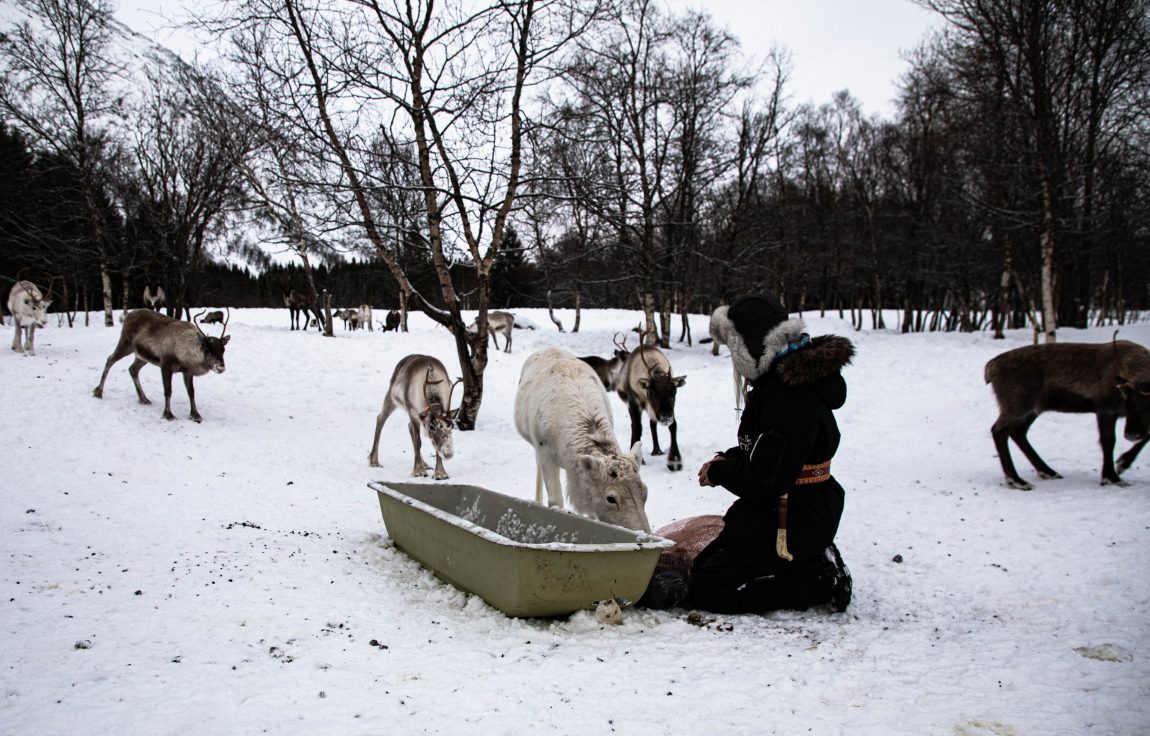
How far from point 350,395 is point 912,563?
1083 cm

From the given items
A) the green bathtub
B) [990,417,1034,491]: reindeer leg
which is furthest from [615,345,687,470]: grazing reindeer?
the green bathtub

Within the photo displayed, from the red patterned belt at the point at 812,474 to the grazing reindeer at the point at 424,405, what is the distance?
546 cm

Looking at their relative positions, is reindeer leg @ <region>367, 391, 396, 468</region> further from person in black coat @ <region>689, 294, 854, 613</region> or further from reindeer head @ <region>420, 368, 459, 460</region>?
person in black coat @ <region>689, 294, 854, 613</region>

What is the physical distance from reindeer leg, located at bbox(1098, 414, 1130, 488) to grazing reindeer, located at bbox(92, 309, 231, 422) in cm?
1128

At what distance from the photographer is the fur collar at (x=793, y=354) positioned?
11.2 ft

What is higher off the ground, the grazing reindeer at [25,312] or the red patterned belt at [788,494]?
the grazing reindeer at [25,312]

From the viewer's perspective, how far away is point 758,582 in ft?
11.7

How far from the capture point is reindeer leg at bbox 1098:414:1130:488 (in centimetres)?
659

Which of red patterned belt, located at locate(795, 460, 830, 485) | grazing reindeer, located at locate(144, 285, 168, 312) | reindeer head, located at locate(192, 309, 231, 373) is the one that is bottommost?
red patterned belt, located at locate(795, 460, 830, 485)

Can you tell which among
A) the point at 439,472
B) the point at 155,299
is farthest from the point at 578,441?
the point at 155,299

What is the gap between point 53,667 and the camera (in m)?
2.55

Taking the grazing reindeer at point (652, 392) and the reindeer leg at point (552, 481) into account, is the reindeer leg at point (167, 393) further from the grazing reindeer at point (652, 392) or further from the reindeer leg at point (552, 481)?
the reindeer leg at point (552, 481)

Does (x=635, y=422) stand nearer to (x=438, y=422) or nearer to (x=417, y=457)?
(x=438, y=422)

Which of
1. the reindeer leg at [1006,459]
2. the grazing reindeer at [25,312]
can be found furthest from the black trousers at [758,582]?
the grazing reindeer at [25,312]
